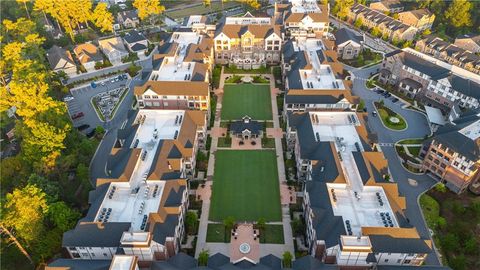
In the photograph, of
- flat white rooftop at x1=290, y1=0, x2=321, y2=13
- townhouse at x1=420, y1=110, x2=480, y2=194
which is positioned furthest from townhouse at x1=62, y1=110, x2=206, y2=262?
flat white rooftop at x1=290, y1=0, x2=321, y2=13

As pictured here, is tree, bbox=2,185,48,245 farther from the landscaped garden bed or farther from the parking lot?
the landscaped garden bed

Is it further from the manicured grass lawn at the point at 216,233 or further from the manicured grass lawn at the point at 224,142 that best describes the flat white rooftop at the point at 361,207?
the manicured grass lawn at the point at 224,142

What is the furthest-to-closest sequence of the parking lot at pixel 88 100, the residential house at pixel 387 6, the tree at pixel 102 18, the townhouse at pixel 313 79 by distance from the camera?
1. the residential house at pixel 387 6
2. the tree at pixel 102 18
3. the parking lot at pixel 88 100
4. the townhouse at pixel 313 79

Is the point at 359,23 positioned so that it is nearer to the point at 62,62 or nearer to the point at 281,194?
the point at 281,194

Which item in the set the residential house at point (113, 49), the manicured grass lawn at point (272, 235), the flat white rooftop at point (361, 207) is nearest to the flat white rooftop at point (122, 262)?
the manicured grass lawn at point (272, 235)

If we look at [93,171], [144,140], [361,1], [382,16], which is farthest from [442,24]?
[93,171]

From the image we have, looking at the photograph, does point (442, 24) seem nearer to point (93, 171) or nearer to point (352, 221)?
point (352, 221)

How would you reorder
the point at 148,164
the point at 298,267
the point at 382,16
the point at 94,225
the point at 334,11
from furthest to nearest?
the point at 334,11
the point at 382,16
the point at 148,164
the point at 94,225
the point at 298,267

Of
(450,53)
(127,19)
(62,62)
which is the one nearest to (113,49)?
(62,62)
